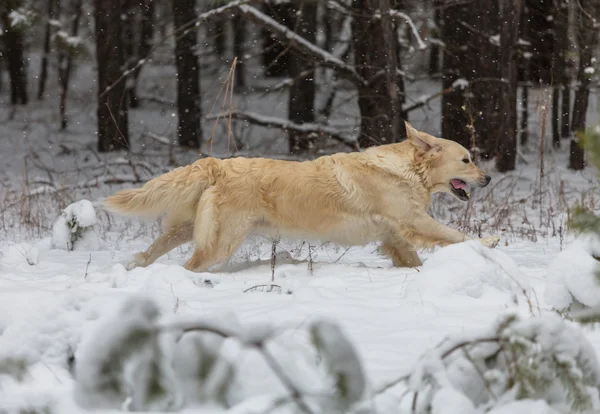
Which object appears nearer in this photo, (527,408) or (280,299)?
(527,408)

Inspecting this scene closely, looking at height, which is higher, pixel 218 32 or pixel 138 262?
pixel 218 32

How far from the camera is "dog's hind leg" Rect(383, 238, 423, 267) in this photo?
6707 mm

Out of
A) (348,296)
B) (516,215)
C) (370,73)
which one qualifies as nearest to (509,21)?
(370,73)

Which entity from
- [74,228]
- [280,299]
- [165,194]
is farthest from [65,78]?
[280,299]

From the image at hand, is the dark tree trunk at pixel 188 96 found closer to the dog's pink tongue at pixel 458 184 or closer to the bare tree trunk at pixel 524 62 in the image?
the bare tree trunk at pixel 524 62

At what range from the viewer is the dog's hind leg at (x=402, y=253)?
6707 millimetres

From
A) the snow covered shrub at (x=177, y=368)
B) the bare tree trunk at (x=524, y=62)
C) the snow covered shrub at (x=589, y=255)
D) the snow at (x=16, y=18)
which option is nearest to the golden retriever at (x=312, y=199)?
the snow covered shrub at (x=589, y=255)

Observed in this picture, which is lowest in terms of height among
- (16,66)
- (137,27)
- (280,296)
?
(16,66)

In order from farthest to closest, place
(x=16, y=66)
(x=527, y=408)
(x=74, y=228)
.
→ (x=16, y=66), (x=74, y=228), (x=527, y=408)

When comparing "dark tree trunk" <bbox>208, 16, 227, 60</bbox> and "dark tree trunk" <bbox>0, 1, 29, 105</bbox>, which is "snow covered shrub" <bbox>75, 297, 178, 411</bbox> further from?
"dark tree trunk" <bbox>0, 1, 29, 105</bbox>

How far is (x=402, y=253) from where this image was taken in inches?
266

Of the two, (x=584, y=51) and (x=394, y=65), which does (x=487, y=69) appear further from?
(x=394, y=65)

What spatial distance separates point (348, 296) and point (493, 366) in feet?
7.75

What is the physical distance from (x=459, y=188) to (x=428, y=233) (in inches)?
23.5
